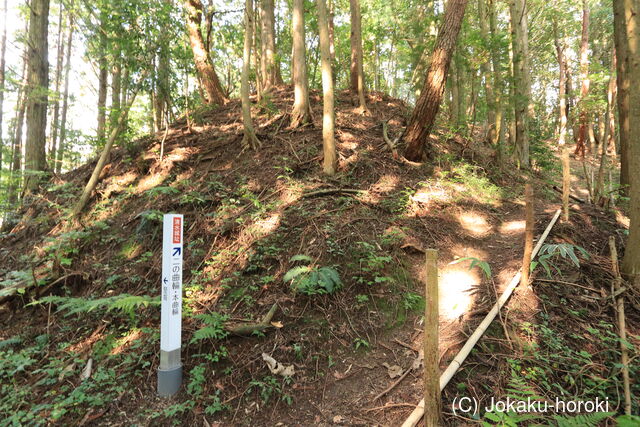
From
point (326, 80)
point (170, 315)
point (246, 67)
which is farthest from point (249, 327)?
point (246, 67)

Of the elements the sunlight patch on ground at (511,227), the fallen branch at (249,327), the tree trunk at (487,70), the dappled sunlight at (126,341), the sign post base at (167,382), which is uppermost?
the tree trunk at (487,70)

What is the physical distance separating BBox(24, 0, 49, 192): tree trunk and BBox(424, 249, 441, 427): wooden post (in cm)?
1007

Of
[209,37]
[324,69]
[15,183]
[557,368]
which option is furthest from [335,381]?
[209,37]

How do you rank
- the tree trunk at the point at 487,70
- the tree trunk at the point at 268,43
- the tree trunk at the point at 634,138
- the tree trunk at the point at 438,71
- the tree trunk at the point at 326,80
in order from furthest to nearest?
the tree trunk at the point at 268,43 → the tree trunk at the point at 487,70 → the tree trunk at the point at 438,71 → the tree trunk at the point at 326,80 → the tree trunk at the point at 634,138

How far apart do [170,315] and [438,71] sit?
6.80 meters

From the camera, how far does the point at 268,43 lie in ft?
36.6

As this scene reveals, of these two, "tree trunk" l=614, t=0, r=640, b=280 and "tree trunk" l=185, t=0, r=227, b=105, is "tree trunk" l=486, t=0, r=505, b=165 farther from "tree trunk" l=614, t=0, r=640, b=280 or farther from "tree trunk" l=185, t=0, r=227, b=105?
"tree trunk" l=185, t=0, r=227, b=105

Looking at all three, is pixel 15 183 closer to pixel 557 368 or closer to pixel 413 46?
pixel 557 368

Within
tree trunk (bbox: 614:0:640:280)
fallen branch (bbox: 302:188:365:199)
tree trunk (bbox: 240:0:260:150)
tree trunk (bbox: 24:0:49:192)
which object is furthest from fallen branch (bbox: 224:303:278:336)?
tree trunk (bbox: 24:0:49:192)

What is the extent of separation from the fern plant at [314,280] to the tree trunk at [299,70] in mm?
5199

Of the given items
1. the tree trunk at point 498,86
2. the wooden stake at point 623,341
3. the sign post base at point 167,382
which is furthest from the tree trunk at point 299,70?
the wooden stake at point 623,341

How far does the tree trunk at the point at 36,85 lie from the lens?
8.06m

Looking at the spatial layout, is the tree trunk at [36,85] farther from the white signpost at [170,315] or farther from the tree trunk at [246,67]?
the white signpost at [170,315]

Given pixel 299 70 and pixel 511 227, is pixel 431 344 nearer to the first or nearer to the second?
pixel 511 227
